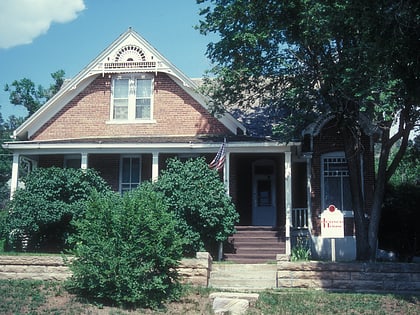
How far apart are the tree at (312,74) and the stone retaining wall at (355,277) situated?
3011 millimetres

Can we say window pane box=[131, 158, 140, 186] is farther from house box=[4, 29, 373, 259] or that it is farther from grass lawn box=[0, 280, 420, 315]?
grass lawn box=[0, 280, 420, 315]

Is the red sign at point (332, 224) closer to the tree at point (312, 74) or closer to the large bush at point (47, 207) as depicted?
the tree at point (312, 74)

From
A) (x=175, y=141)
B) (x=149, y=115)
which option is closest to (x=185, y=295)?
(x=175, y=141)

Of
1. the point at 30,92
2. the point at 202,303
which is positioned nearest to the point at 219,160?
the point at 202,303

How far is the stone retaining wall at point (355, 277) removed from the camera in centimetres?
1154

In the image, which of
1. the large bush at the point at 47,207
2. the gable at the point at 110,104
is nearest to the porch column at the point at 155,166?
the gable at the point at 110,104

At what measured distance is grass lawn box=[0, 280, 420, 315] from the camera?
9.86 metres

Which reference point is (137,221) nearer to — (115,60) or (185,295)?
(185,295)

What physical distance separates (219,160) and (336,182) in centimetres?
443

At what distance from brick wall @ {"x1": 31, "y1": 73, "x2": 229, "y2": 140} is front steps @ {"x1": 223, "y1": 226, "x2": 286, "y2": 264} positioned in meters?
3.87

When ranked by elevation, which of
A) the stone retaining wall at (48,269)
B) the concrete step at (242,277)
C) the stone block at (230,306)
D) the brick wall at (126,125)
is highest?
the brick wall at (126,125)

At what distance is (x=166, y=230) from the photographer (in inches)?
409

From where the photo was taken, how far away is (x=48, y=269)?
39.3ft

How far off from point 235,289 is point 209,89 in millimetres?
6782
